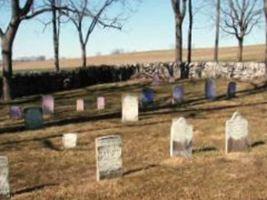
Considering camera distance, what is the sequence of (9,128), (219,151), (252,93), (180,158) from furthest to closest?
(252,93), (9,128), (219,151), (180,158)

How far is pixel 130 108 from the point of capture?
1742 centimetres

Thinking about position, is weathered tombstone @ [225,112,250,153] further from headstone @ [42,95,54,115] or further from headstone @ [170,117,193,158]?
headstone @ [42,95,54,115]

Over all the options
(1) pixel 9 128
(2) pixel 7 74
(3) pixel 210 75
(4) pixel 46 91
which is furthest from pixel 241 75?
(1) pixel 9 128

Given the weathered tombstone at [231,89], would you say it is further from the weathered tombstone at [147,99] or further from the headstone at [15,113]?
the headstone at [15,113]

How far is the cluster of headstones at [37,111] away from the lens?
16.5 m

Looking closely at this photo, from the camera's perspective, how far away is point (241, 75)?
32719 mm

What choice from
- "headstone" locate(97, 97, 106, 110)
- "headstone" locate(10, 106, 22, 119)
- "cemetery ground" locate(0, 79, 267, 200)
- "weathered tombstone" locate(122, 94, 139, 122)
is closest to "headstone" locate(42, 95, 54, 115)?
"cemetery ground" locate(0, 79, 267, 200)

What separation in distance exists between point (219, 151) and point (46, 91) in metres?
21.5

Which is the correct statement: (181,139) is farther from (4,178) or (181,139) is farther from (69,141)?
(4,178)

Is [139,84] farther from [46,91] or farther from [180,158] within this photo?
[180,158]

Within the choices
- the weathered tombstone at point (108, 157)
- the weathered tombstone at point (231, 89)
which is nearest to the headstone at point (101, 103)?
the weathered tombstone at point (231, 89)

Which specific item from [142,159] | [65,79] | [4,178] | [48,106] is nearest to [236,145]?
[142,159]

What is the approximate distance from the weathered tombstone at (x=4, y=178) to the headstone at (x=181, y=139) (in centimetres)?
370

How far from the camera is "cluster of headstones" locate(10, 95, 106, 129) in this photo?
16484mm
